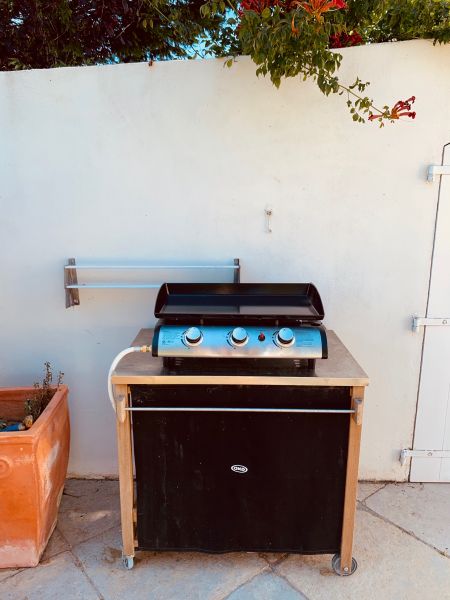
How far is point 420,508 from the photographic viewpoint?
87.5 inches

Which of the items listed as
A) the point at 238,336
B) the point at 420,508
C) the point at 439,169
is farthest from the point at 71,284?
the point at 420,508

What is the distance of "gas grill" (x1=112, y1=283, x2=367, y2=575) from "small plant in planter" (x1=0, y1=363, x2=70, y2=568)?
0.40 meters

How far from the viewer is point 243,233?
219 centimetres

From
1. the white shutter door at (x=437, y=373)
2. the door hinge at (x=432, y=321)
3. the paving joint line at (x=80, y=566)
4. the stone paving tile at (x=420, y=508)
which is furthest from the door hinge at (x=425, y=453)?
the paving joint line at (x=80, y=566)

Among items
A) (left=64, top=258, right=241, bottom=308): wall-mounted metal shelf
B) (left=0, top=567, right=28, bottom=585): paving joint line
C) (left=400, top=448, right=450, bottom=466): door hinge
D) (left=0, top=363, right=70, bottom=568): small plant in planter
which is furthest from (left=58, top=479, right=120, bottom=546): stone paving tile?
(left=400, top=448, right=450, bottom=466): door hinge

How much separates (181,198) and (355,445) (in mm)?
1421

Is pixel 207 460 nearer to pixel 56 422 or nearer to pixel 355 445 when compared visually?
pixel 355 445

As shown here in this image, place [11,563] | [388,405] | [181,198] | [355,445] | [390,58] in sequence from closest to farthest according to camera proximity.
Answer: [355,445], [11,563], [390,58], [181,198], [388,405]

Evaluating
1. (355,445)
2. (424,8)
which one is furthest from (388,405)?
(424,8)

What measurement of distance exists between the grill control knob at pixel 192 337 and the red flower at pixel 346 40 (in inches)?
63.1

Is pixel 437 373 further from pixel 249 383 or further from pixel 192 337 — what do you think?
pixel 192 337

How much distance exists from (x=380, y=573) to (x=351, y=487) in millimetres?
476

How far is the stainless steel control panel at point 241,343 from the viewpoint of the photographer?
5.16 feet

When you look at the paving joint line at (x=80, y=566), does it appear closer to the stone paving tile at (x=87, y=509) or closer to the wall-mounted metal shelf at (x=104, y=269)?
the stone paving tile at (x=87, y=509)
